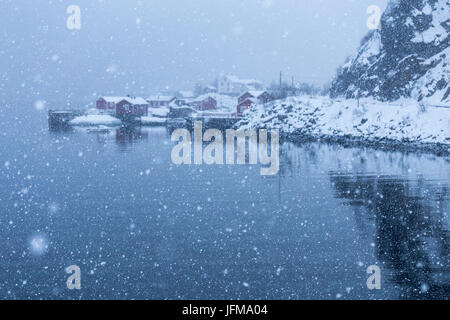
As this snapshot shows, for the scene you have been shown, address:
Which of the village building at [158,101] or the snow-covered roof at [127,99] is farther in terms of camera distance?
the village building at [158,101]

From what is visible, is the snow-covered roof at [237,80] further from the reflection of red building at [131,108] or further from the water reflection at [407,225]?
the water reflection at [407,225]

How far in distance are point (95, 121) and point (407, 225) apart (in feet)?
218

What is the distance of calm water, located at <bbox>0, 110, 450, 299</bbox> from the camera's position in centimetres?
1008

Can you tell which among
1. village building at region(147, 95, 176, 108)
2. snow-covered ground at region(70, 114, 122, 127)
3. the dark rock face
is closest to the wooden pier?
snow-covered ground at region(70, 114, 122, 127)

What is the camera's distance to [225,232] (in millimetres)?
13977

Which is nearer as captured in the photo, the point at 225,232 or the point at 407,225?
the point at 225,232

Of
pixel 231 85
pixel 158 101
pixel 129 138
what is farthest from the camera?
pixel 231 85

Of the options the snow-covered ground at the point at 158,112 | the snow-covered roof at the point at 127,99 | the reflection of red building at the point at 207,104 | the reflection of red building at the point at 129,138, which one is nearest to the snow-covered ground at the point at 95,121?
the snow-covered roof at the point at 127,99

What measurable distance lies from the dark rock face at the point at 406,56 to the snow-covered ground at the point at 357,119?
2.00 metres

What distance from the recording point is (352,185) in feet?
71.3

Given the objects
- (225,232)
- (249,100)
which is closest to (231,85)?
(249,100)

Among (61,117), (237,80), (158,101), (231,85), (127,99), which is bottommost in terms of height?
(61,117)

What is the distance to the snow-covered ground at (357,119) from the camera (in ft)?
129

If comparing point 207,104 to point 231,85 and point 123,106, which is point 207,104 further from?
point 231,85
